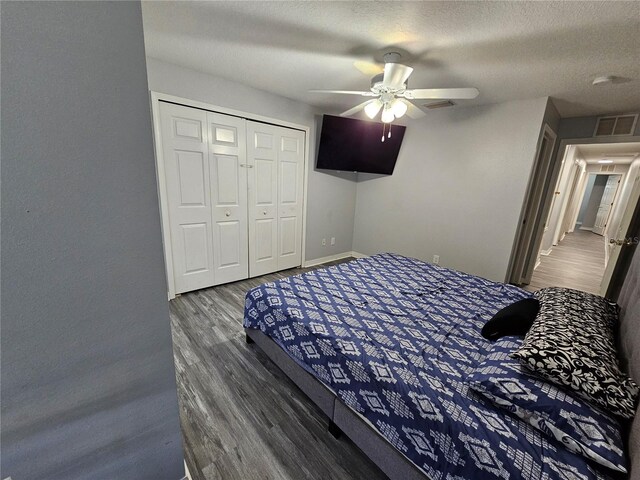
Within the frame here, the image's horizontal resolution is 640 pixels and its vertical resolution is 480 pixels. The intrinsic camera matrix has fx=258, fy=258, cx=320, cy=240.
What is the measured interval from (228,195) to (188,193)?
0.43 metres

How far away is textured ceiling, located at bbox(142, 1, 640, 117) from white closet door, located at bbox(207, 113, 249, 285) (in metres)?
0.53

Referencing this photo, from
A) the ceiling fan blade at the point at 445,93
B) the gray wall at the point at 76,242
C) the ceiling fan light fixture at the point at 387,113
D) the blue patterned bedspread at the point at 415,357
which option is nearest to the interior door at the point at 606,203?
the blue patterned bedspread at the point at 415,357

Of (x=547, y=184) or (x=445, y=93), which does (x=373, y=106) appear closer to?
(x=445, y=93)

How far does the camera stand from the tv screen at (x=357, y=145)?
355 centimetres

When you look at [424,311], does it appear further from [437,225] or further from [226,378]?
[437,225]

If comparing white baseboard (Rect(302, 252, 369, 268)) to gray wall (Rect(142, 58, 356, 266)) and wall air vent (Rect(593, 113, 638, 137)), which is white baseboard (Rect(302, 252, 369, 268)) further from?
wall air vent (Rect(593, 113, 638, 137))

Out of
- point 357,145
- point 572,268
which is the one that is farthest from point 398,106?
point 572,268

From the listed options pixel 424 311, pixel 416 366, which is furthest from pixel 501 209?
pixel 416 366

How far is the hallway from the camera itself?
376 cm

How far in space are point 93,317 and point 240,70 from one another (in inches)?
99.6

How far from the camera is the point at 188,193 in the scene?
107 inches

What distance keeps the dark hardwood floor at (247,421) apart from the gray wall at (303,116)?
7.33ft

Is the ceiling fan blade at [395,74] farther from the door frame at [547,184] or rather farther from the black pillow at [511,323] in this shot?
the door frame at [547,184]

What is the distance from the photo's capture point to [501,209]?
2.99 meters
